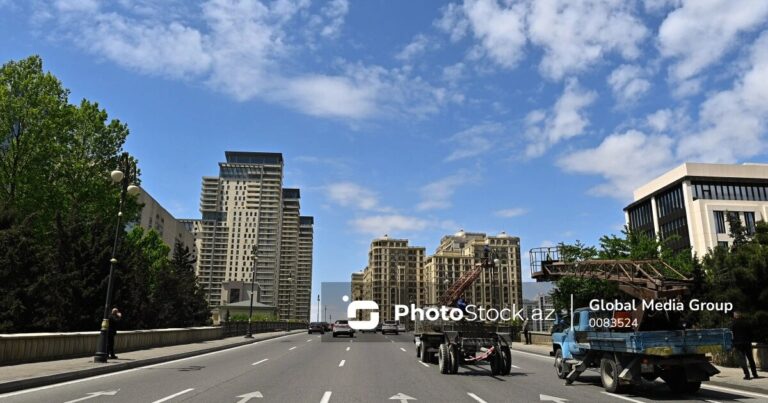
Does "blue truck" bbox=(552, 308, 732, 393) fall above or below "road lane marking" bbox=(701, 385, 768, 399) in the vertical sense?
above

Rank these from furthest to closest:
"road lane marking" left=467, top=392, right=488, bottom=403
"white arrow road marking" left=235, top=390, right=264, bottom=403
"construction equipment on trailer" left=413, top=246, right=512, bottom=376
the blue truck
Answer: "construction equipment on trailer" left=413, top=246, right=512, bottom=376 < the blue truck < "road lane marking" left=467, top=392, right=488, bottom=403 < "white arrow road marking" left=235, top=390, right=264, bottom=403

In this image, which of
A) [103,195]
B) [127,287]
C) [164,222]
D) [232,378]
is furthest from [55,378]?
[164,222]

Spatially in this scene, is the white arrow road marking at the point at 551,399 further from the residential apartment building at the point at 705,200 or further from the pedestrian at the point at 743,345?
the residential apartment building at the point at 705,200

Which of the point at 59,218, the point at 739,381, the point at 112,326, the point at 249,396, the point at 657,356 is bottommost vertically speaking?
the point at 739,381

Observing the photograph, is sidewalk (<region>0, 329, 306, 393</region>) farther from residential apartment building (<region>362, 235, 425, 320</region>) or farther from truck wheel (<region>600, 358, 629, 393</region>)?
residential apartment building (<region>362, 235, 425, 320</region>)

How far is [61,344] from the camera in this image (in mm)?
16781

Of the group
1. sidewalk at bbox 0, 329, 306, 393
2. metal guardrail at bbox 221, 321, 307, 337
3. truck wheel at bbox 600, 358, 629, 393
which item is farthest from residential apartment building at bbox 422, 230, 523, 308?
truck wheel at bbox 600, 358, 629, 393

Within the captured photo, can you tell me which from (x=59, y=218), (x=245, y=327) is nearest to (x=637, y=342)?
(x=59, y=218)

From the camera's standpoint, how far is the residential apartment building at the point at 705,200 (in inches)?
2530

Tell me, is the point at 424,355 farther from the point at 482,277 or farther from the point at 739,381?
the point at 482,277

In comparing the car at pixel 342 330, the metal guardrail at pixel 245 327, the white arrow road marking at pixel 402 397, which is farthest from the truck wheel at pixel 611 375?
the car at pixel 342 330

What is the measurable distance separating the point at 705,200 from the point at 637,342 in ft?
216

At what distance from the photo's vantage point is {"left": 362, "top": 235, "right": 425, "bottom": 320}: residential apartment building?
15900 cm

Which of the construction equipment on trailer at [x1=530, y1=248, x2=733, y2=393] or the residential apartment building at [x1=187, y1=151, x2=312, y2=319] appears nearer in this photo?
the construction equipment on trailer at [x1=530, y1=248, x2=733, y2=393]
